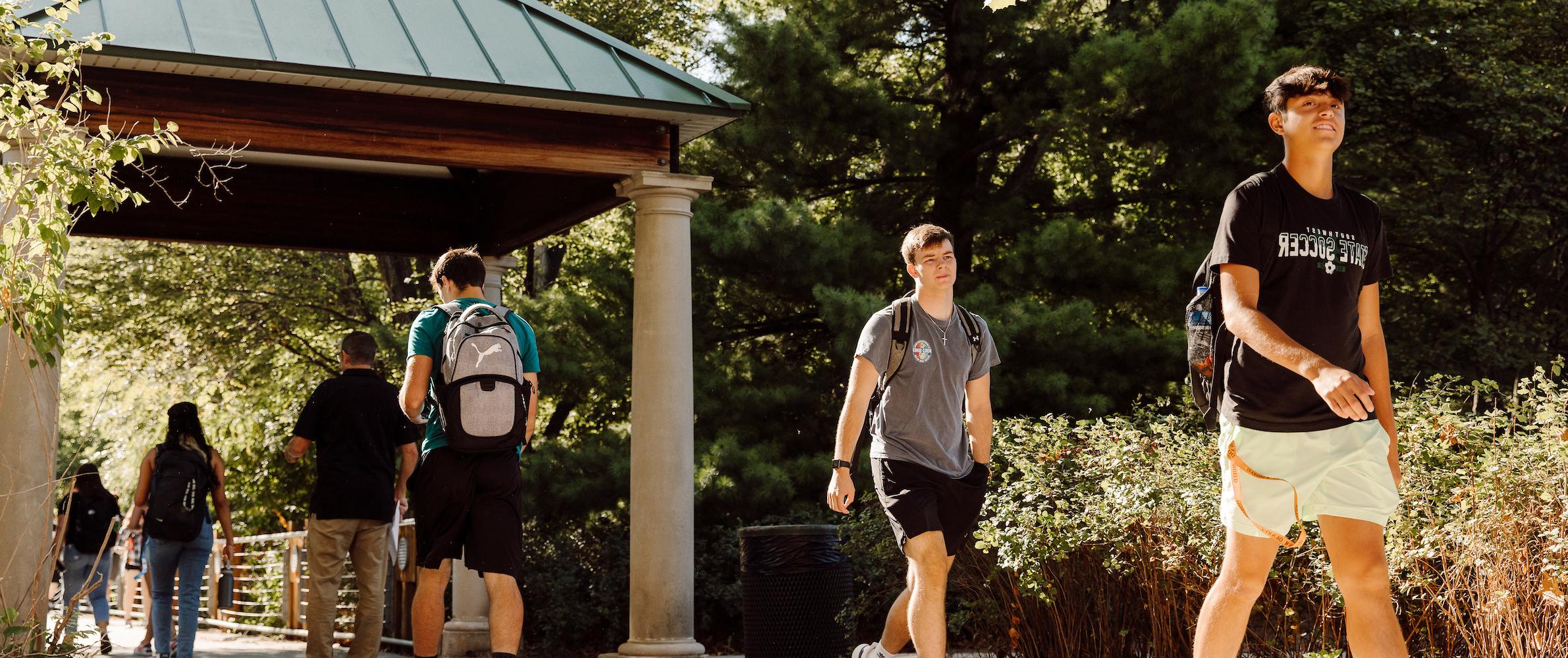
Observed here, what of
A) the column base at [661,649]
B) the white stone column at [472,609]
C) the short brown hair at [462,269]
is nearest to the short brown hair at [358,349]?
the short brown hair at [462,269]

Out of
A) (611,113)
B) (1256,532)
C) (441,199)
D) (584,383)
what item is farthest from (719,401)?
(1256,532)

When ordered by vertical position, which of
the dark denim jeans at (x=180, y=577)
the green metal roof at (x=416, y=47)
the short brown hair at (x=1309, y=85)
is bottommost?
the dark denim jeans at (x=180, y=577)

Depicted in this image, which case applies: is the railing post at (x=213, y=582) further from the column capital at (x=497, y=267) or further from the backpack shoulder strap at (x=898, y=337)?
the backpack shoulder strap at (x=898, y=337)

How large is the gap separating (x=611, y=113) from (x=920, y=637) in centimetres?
425

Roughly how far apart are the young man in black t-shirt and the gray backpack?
9.49ft

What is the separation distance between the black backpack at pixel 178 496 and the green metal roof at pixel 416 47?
2.40 metres

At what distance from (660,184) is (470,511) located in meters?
3.20

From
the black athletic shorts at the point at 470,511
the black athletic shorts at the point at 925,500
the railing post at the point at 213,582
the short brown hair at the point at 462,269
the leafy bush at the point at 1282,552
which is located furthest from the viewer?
the railing post at the point at 213,582

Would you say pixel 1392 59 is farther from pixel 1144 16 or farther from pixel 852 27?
pixel 852 27

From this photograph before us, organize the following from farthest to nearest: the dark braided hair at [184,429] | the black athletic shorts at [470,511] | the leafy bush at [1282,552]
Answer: the dark braided hair at [184,429] < the black athletic shorts at [470,511] < the leafy bush at [1282,552]

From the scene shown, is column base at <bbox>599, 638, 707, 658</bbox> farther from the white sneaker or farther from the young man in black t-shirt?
the young man in black t-shirt

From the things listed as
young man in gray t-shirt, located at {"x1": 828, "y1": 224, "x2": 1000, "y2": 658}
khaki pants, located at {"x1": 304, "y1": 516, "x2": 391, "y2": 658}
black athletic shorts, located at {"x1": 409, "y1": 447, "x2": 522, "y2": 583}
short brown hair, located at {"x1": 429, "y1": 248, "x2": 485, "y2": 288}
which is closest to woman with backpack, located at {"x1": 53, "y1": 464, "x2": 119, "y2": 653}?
khaki pants, located at {"x1": 304, "y1": 516, "x2": 391, "y2": 658}

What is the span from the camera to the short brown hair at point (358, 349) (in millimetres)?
7574

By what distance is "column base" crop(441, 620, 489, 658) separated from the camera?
1049cm
